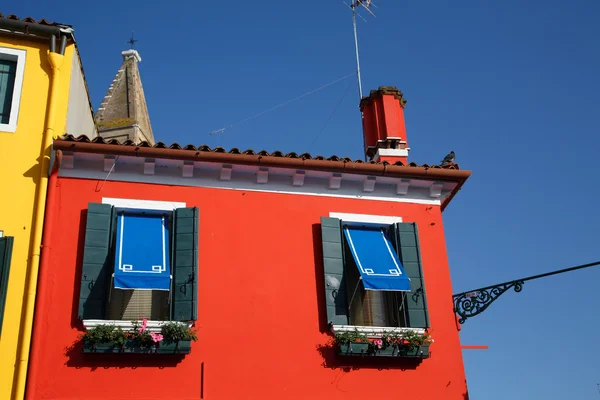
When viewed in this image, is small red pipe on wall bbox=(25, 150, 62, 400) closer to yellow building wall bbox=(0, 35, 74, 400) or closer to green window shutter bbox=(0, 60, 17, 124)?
yellow building wall bbox=(0, 35, 74, 400)

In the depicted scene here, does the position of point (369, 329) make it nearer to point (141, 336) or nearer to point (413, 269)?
point (413, 269)

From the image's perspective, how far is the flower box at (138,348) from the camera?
8.87 m

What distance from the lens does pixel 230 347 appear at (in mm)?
9500

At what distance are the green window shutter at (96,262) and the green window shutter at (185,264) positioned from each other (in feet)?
2.87

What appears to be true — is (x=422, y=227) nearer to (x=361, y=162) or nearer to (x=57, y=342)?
(x=361, y=162)

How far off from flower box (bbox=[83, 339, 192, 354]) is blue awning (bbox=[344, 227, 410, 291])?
2.56 m

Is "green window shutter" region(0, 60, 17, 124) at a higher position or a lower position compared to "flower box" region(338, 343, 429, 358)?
higher

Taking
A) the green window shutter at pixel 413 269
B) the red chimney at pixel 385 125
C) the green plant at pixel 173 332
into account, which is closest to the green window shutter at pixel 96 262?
the green plant at pixel 173 332

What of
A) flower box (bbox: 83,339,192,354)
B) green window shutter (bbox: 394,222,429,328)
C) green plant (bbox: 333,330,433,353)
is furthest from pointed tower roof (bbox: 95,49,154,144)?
green plant (bbox: 333,330,433,353)

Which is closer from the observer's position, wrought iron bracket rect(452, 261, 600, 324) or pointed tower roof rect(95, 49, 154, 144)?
wrought iron bracket rect(452, 261, 600, 324)

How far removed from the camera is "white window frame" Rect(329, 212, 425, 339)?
979cm

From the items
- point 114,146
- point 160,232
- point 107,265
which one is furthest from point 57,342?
point 114,146

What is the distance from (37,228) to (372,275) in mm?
4524

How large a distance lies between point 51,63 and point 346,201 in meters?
4.86
